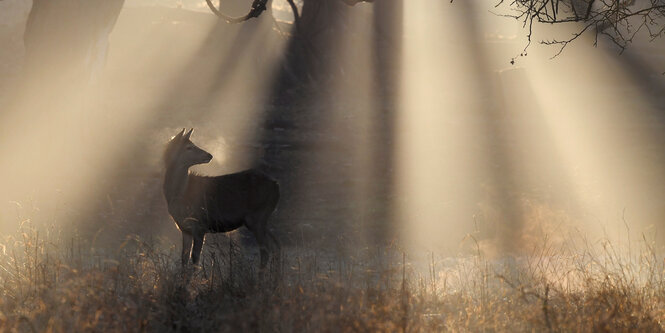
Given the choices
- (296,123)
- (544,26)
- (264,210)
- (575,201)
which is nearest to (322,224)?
(264,210)

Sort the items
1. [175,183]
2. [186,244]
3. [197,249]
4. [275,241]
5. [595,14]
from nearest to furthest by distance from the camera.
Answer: [197,249]
[186,244]
[175,183]
[275,241]
[595,14]

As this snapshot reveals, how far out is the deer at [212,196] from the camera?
10.9m

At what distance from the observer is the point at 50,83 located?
14.0 m

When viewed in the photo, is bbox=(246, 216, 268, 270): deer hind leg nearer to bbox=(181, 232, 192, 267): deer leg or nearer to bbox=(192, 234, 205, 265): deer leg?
bbox=(181, 232, 192, 267): deer leg

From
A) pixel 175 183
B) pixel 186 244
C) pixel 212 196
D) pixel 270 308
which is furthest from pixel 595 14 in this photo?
pixel 270 308

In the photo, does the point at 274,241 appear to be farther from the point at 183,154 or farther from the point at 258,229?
the point at 183,154

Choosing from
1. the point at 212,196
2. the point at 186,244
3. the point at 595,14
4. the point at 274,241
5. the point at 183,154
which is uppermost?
the point at 595,14

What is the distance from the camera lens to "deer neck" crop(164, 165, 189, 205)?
36.1ft

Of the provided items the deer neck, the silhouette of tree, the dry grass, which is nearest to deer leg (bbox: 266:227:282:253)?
the deer neck

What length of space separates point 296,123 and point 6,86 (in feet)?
34.3

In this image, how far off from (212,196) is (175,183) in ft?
1.83

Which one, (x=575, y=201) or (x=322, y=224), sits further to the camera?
(x=575, y=201)

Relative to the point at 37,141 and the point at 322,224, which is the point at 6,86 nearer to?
the point at 37,141

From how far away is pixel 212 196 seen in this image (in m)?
11.2
